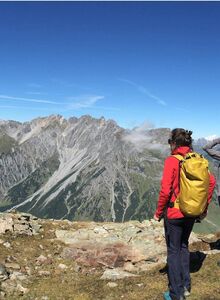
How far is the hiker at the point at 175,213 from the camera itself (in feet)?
39.8

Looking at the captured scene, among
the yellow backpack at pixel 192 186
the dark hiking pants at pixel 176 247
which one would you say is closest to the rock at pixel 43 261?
the dark hiking pants at pixel 176 247

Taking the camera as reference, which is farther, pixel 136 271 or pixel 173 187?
pixel 136 271

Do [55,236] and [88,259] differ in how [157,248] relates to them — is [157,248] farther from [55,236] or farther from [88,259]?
[55,236]

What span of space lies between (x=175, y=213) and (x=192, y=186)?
1.01 meters

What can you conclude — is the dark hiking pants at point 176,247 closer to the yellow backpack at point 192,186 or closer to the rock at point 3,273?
the yellow backpack at point 192,186

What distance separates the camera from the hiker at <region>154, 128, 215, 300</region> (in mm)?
12117

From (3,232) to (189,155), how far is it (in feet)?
48.3

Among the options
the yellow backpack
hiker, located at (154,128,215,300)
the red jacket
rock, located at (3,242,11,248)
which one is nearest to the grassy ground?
rock, located at (3,242,11,248)

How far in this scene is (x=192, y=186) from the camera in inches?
471

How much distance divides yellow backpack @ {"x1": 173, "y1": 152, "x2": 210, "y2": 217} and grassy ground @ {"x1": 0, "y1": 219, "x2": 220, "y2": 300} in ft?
11.6

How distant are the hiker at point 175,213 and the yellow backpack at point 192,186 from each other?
20cm

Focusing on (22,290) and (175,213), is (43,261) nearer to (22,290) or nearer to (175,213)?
(22,290)

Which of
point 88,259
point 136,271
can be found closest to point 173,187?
point 136,271

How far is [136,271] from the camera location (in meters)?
19.2
